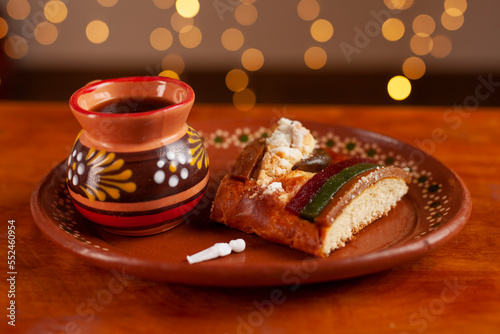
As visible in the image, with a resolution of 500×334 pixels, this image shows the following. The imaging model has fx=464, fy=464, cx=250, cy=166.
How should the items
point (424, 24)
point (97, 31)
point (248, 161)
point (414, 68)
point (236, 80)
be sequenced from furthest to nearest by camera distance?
point (236, 80) → point (97, 31) → point (414, 68) → point (424, 24) → point (248, 161)

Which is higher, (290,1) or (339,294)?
(290,1)

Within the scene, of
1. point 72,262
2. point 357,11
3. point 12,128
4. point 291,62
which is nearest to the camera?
point 72,262

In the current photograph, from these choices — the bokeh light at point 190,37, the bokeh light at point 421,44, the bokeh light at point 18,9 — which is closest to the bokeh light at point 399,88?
the bokeh light at point 421,44

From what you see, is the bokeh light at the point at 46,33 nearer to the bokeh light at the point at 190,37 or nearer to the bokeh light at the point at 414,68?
the bokeh light at the point at 190,37

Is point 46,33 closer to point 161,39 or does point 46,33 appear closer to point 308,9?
point 161,39

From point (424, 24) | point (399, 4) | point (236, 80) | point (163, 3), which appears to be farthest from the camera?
point (236, 80)

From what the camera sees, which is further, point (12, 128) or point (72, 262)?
Result: point (12, 128)

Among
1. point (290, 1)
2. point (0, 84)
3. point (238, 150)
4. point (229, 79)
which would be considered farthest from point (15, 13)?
point (238, 150)

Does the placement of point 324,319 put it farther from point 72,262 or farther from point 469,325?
point 72,262

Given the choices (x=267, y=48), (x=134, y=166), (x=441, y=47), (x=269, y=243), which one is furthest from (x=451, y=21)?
(x=134, y=166)
